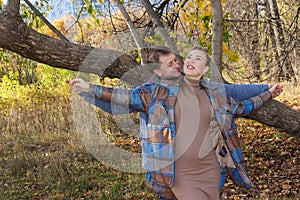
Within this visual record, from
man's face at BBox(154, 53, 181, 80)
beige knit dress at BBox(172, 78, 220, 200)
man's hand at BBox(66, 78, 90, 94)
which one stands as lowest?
beige knit dress at BBox(172, 78, 220, 200)

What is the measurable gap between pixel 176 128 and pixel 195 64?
1.30 feet

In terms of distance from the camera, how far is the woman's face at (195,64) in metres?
2.19

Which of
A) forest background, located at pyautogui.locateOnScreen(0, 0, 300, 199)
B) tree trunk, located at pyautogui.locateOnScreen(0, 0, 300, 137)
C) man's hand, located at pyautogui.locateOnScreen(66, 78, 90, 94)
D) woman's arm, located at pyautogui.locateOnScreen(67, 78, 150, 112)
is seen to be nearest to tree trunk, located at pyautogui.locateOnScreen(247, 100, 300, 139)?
tree trunk, located at pyautogui.locateOnScreen(0, 0, 300, 137)

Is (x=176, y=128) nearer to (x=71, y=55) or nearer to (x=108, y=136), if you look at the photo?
(x=71, y=55)

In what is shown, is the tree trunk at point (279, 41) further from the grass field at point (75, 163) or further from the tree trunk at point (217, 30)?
the tree trunk at point (217, 30)

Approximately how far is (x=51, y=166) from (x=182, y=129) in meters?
2.66

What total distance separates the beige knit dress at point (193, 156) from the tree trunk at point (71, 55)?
46.4 inches

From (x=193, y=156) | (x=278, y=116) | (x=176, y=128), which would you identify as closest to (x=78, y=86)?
(x=176, y=128)

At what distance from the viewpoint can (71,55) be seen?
10.1ft

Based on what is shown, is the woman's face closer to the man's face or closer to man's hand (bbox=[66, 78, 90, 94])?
the man's face

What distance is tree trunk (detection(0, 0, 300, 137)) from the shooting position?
2.80 metres

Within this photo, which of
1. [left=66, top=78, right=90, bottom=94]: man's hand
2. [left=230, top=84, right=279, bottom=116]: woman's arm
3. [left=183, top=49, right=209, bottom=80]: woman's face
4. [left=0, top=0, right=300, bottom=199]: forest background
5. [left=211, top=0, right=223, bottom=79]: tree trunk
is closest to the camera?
[left=66, top=78, right=90, bottom=94]: man's hand

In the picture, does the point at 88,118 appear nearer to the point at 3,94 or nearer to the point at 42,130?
the point at 42,130

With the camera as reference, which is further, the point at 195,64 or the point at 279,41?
the point at 279,41
